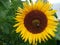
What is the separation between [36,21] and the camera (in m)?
0.63

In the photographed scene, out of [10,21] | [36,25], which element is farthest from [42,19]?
[10,21]

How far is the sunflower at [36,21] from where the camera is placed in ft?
1.98

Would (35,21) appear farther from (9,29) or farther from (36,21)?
(9,29)

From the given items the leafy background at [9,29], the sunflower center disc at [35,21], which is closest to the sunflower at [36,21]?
the sunflower center disc at [35,21]

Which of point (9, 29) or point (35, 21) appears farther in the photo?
point (9, 29)

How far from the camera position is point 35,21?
2.05ft

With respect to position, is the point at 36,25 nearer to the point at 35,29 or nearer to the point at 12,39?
the point at 35,29

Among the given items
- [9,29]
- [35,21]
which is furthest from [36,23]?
[9,29]

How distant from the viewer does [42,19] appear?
0.62 metres

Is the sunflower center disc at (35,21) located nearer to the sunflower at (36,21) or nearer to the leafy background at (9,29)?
the sunflower at (36,21)

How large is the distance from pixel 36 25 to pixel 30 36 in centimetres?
4

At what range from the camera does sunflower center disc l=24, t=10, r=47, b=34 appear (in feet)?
2.01

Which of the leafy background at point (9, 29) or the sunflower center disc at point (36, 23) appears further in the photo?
the leafy background at point (9, 29)

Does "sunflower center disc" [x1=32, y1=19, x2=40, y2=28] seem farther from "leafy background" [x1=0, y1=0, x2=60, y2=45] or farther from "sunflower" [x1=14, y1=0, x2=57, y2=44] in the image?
"leafy background" [x1=0, y1=0, x2=60, y2=45]
